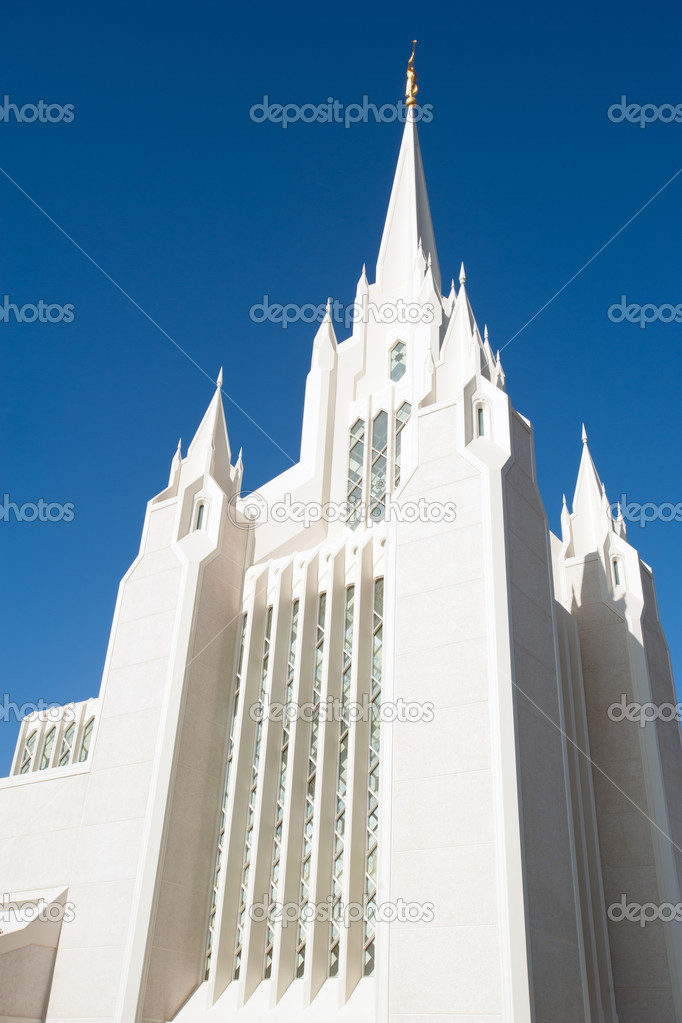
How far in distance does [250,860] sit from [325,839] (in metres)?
1.86

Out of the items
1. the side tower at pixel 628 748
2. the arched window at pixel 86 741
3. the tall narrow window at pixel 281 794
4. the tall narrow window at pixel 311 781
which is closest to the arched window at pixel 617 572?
the side tower at pixel 628 748

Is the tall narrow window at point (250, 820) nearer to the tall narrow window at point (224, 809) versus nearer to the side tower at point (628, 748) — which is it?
the tall narrow window at point (224, 809)

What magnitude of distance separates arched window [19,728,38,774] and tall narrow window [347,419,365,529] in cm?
1898

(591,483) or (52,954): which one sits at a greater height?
(591,483)

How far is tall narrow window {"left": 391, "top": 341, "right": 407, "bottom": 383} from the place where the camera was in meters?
27.0

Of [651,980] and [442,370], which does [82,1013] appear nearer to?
[651,980]

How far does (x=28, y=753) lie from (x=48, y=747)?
140 centimetres

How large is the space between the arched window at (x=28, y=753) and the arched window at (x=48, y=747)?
2.22ft

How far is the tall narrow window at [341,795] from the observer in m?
17.1

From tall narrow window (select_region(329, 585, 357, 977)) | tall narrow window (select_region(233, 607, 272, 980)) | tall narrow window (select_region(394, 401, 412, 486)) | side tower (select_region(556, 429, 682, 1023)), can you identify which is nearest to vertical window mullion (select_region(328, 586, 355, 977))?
tall narrow window (select_region(329, 585, 357, 977))

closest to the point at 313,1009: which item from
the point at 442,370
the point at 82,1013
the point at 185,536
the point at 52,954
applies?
the point at 82,1013

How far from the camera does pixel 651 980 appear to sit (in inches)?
712

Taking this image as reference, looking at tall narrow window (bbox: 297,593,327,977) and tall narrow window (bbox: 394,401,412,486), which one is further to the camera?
tall narrow window (bbox: 394,401,412,486)

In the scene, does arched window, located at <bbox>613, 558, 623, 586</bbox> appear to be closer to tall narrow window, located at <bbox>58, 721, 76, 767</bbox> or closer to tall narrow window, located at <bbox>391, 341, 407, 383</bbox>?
tall narrow window, located at <bbox>391, 341, 407, 383</bbox>
